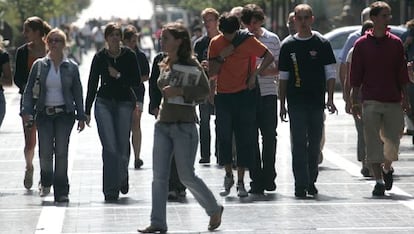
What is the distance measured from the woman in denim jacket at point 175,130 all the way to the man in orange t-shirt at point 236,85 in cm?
241

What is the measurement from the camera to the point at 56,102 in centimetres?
1441

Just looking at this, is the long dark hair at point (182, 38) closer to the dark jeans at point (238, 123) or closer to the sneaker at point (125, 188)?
the dark jeans at point (238, 123)

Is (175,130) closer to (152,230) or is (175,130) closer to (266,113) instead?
(152,230)

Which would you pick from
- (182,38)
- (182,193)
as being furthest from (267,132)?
(182,38)

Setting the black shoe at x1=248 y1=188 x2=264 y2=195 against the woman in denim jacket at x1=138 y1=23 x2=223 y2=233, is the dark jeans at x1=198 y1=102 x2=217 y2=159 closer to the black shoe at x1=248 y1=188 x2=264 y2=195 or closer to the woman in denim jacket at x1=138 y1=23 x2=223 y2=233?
the black shoe at x1=248 y1=188 x2=264 y2=195

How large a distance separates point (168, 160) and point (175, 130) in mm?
244

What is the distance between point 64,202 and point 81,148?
7.05 metres

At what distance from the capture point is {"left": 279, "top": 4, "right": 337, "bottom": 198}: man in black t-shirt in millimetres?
14648

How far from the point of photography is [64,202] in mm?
14500

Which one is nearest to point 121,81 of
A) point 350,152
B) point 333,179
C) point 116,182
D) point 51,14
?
point 116,182

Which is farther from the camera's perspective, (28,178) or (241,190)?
(28,178)

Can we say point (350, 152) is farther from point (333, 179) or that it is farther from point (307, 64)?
point (307, 64)

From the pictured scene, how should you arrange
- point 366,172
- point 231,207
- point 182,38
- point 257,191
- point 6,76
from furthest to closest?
point 366,172 → point 6,76 → point 257,191 → point 231,207 → point 182,38

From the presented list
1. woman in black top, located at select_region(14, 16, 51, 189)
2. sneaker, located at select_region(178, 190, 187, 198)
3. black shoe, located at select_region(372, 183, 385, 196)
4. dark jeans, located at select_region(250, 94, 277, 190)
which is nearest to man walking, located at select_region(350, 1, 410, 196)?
black shoe, located at select_region(372, 183, 385, 196)
